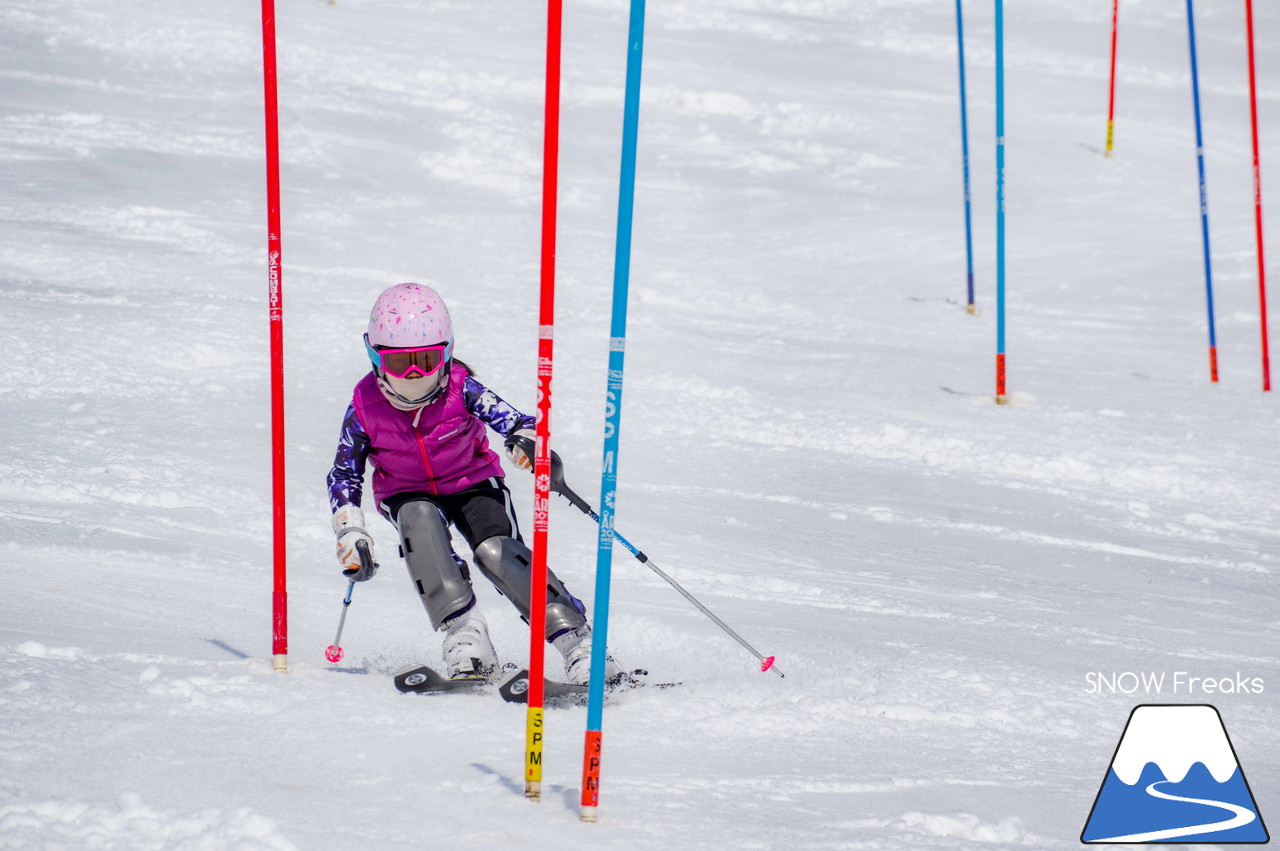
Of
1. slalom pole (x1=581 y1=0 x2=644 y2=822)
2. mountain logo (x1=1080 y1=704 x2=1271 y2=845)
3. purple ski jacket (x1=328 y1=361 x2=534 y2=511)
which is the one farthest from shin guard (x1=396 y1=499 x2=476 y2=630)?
mountain logo (x1=1080 y1=704 x2=1271 y2=845)

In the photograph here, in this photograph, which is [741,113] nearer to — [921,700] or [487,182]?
[487,182]

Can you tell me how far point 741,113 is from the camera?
17562 millimetres

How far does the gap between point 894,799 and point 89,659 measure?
2.41 metres

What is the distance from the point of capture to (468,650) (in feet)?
13.6

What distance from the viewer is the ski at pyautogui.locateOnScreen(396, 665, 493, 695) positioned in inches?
157

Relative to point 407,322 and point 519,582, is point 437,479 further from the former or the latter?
point 407,322

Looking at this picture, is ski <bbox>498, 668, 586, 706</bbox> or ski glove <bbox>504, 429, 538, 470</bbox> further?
ski glove <bbox>504, 429, 538, 470</bbox>

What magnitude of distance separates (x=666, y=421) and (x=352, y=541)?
4.44 m

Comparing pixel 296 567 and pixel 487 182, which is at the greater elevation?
pixel 487 182

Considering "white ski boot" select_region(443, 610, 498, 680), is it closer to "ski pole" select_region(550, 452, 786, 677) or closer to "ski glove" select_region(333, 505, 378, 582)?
"ski glove" select_region(333, 505, 378, 582)

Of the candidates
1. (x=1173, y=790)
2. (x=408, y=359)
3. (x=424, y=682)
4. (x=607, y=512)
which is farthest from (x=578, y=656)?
(x=1173, y=790)

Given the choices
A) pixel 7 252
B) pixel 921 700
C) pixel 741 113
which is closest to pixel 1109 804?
pixel 921 700

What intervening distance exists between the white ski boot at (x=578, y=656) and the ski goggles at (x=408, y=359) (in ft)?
3.26

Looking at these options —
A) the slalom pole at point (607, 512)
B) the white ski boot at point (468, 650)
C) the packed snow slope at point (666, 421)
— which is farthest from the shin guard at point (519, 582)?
the slalom pole at point (607, 512)
